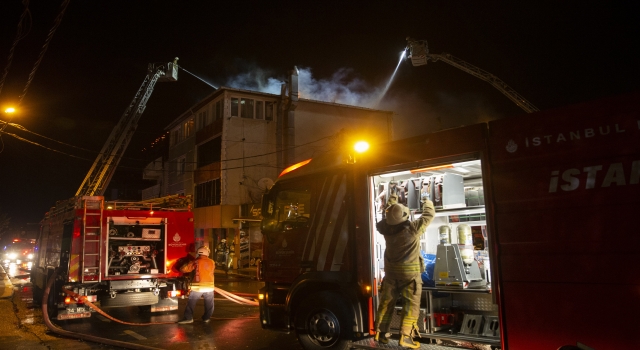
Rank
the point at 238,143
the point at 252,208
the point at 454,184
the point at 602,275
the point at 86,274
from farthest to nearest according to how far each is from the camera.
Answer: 1. the point at 238,143
2. the point at 252,208
3. the point at 86,274
4. the point at 454,184
5. the point at 602,275

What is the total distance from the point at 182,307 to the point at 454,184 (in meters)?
8.16

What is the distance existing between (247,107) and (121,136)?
8.59 metres

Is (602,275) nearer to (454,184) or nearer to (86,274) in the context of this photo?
(454,184)

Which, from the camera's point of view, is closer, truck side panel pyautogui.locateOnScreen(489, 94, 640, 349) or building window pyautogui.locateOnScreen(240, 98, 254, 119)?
truck side panel pyautogui.locateOnScreen(489, 94, 640, 349)

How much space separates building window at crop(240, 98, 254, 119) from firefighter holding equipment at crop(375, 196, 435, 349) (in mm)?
24762

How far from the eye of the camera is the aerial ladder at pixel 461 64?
70.5 feet

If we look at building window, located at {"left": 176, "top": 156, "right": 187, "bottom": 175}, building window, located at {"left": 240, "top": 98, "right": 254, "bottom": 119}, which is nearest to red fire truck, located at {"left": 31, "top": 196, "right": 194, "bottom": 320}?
building window, located at {"left": 240, "top": 98, "right": 254, "bottom": 119}

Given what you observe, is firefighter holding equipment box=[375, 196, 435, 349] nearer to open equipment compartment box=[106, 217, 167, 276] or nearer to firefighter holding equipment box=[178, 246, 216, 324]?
firefighter holding equipment box=[178, 246, 216, 324]

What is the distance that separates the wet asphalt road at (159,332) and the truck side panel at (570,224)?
388cm

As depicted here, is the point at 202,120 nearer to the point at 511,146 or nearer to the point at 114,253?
the point at 114,253

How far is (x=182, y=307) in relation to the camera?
11.6 meters

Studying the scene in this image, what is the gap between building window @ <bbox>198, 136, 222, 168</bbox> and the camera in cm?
2947

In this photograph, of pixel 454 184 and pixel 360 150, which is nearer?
pixel 360 150

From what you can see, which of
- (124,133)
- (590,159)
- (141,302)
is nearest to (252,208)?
(124,133)
